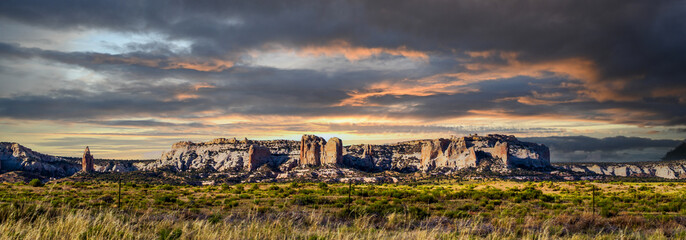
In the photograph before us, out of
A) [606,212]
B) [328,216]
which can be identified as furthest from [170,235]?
[606,212]

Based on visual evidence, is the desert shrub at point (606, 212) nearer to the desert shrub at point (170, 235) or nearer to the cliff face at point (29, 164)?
the desert shrub at point (170, 235)

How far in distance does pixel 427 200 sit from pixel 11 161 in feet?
746

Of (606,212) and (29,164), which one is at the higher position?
(606,212)

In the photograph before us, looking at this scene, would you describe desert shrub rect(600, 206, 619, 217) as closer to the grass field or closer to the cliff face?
the grass field

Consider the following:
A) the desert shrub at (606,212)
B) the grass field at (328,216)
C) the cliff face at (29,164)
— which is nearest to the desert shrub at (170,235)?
the grass field at (328,216)

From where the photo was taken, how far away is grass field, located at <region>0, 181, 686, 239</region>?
8.85 metres

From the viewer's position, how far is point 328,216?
2058 centimetres

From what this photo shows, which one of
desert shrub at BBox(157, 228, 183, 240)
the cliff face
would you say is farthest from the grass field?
the cliff face

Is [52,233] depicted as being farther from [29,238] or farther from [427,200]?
[427,200]

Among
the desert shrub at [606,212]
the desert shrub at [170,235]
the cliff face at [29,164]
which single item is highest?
the desert shrub at [170,235]

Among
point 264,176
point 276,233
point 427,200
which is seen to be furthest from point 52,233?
point 264,176

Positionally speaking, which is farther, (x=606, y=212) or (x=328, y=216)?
(x=606, y=212)

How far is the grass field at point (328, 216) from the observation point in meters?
8.85

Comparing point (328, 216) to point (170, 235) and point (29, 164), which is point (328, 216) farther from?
point (29, 164)
